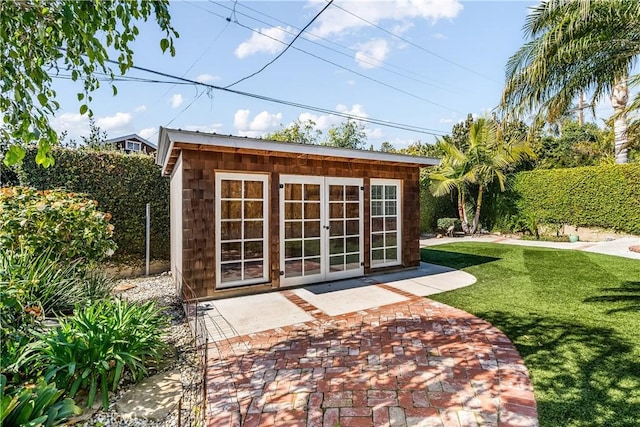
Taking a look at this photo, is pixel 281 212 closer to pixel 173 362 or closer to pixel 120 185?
pixel 173 362

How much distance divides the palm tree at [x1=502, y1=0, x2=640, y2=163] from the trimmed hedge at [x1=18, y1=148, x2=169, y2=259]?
9054mm

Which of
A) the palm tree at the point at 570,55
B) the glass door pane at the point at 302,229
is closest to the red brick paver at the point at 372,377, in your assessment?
the glass door pane at the point at 302,229

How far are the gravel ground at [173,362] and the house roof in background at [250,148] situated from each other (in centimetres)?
278

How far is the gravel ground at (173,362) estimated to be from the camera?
112 inches

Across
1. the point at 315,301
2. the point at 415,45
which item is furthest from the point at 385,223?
the point at 415,45

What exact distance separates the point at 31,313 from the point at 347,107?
51.7ft

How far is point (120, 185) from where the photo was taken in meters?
8.69

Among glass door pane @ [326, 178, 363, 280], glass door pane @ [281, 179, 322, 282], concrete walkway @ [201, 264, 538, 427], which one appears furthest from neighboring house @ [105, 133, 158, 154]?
concrete walkway @ [201, 264, 538, 427]

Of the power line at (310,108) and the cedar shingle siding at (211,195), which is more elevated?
the power line at (310,108)

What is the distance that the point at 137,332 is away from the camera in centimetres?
373

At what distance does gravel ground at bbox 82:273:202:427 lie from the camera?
285 cm

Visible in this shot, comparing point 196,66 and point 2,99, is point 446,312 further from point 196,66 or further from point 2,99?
point 196,66

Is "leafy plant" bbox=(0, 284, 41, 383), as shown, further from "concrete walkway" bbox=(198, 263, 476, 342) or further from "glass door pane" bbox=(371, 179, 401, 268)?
"glass door pane" bbox=(371, 179, 401, 268)

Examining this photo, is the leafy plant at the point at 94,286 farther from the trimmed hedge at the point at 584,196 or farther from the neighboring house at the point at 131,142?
the trimmed hedge at the point at 584,196
